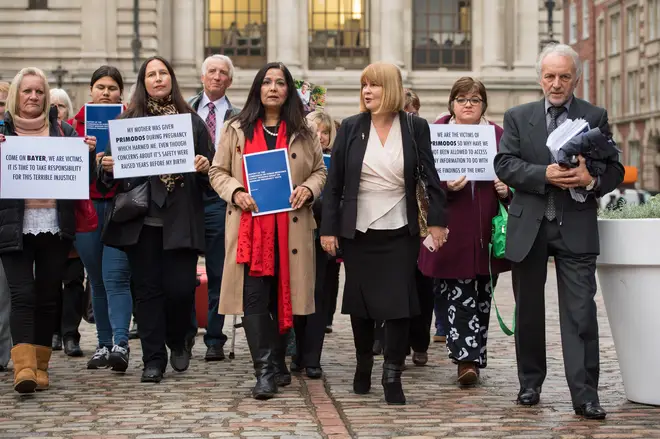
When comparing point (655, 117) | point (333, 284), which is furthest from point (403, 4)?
point (333, 284)

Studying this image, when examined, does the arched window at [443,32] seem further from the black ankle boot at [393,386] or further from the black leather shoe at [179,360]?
the black ankle boot at [393,386]

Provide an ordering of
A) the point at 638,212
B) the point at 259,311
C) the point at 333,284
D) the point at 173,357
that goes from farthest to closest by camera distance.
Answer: the point at 333,284
the point at 173,357
the point at 259,311
the point at 638,212

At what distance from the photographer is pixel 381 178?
8219 millimetres

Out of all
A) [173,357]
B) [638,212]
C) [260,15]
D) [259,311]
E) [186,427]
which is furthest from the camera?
[260,15]

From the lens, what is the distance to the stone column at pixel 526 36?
138ft

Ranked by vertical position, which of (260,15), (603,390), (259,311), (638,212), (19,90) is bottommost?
(603,390)

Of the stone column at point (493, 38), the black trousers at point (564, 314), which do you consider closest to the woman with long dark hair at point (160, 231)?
the black trousers at point (564, 314)

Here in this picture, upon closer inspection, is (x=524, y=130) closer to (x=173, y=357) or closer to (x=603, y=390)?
(x=603, y=390)

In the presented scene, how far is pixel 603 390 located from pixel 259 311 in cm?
222

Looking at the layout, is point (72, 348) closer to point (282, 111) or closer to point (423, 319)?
point (423, 319)

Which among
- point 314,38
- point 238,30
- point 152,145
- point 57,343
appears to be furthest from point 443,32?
point 152,145

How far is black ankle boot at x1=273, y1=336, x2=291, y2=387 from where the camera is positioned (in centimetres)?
880

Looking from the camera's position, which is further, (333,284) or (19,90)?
(333,284)

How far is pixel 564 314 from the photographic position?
7824 mm
